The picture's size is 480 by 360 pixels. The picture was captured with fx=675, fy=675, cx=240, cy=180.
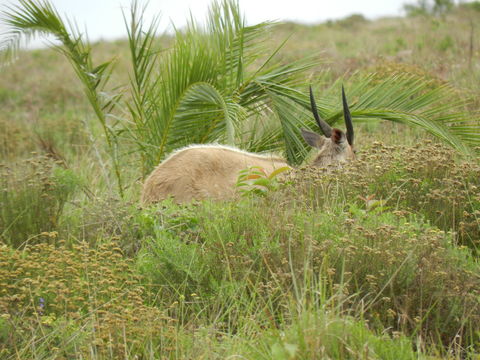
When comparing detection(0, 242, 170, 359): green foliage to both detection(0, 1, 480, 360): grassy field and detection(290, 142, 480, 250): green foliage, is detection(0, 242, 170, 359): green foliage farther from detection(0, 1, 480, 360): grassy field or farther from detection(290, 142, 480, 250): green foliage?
detection(290, 142, 480, 250): green foliage

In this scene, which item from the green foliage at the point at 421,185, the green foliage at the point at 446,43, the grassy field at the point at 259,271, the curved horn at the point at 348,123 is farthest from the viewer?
the green foliage at the point at 446,43

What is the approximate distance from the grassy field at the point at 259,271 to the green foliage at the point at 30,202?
1cm

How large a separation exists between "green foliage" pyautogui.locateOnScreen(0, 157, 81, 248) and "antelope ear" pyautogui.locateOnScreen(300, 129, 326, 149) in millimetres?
2388

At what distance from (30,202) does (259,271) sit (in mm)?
2834

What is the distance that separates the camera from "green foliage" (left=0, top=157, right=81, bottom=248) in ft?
19.2

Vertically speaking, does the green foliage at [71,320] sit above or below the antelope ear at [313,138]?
below

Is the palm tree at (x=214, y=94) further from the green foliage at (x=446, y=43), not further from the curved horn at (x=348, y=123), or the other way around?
the green foliage at (x=446, y=43)

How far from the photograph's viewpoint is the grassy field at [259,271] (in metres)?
3.35

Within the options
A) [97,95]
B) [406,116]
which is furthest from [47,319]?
[406,116]

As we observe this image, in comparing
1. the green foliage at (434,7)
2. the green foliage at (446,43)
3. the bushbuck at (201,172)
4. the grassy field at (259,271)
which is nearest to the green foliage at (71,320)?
the grassy field at (259,271)

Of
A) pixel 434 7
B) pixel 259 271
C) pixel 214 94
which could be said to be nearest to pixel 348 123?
pixel 214 94

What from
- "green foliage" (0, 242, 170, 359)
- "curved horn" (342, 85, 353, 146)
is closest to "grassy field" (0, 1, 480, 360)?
"green foliage" (0, 242, 170, 359)

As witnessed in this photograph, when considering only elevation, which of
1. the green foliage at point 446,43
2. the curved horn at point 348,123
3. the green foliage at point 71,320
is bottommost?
the green foliage at point 71,320

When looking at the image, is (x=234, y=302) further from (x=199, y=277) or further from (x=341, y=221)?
(x=341, y=221)
